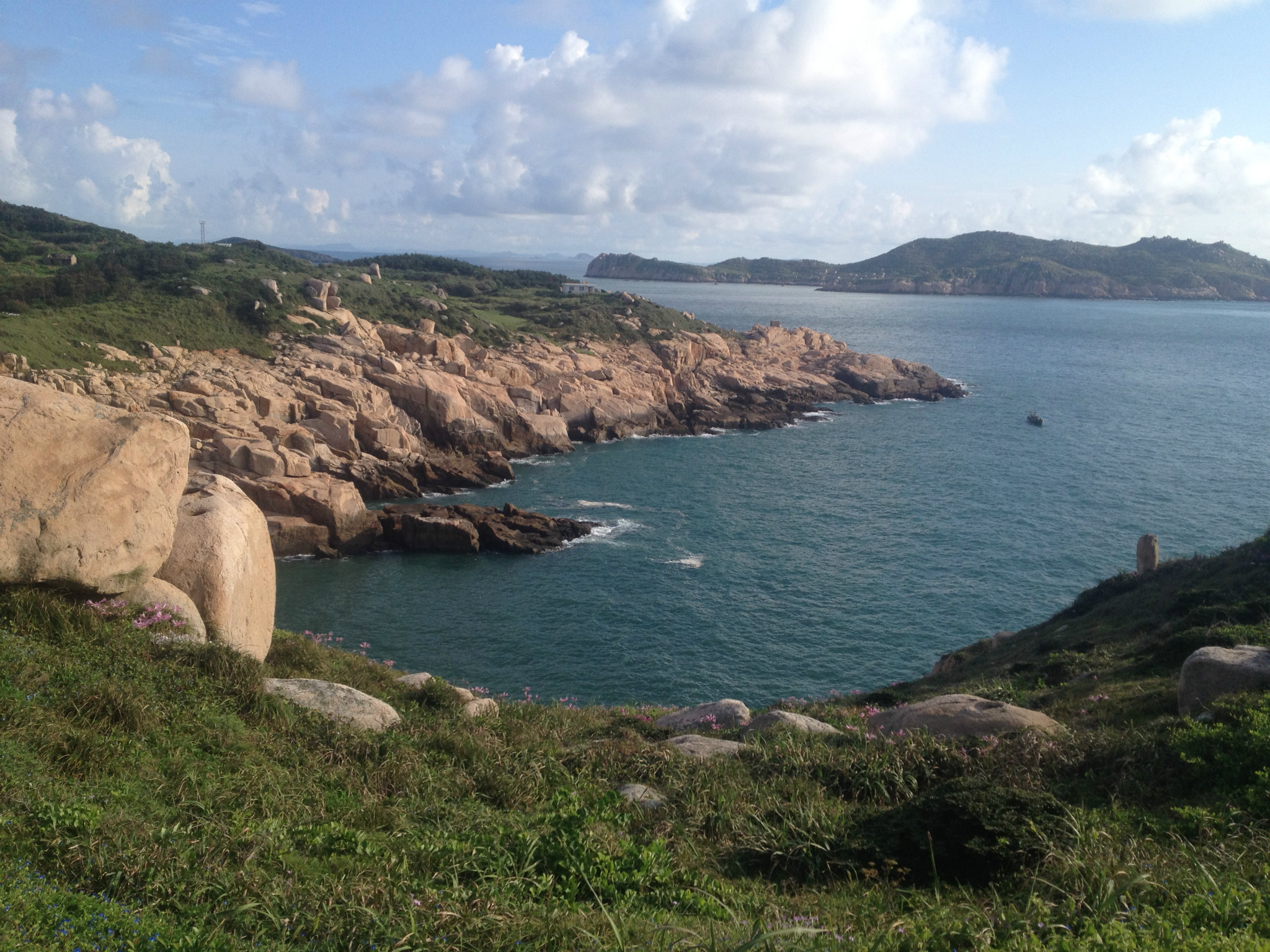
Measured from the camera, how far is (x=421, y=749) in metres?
10.4

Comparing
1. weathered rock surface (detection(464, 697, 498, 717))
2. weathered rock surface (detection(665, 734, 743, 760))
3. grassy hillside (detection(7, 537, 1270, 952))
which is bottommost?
weathered rock surface (detection(464, 697, 498, 717))

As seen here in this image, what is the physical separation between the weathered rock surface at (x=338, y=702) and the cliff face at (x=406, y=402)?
947 inches

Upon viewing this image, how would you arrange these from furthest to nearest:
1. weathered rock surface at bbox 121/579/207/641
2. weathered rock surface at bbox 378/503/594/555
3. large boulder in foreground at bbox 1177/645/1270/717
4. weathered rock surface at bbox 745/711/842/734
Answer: weathered rock surface at bbox 378/503/594/555, weathered rock surface at bbox 745/711/842/734, weathered rock surface at bbox 121/579/207/641, large boulder in foreground at bbox 1177/645/1270/717

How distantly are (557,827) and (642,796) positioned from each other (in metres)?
2.03

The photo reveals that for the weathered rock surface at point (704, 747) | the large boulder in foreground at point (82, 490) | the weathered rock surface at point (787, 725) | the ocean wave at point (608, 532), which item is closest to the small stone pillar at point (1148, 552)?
the weathered rock surface at point (787, 725)

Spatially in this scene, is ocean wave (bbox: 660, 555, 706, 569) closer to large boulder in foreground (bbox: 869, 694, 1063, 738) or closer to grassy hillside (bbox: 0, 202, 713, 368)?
large boulder in foreground (bbox: 869, 694, 1063, 738)

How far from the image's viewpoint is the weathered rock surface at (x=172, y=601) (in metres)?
11.9

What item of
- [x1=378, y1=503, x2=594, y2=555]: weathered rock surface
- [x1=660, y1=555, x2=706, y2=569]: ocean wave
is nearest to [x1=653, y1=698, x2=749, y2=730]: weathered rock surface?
[x1=660, y1=555, x2=706, y2=569]: ocean wave

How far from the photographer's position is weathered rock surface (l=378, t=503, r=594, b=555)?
1467 inches

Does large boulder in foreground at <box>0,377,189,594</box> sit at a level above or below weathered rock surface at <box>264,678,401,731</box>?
above

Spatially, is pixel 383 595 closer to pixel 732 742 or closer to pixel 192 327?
pixel 732 742

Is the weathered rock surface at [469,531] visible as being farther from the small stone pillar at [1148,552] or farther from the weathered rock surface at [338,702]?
the weathered rock surface at [338,702]

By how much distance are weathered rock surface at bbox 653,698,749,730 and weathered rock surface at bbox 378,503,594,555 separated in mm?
22449

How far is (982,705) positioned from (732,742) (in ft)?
13.2
